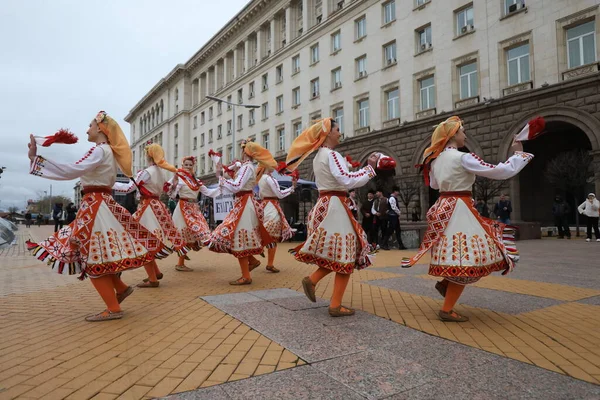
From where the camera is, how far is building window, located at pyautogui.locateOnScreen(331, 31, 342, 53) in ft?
99.3

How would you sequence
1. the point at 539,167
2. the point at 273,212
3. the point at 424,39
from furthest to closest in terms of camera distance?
1. the point at 424,39
2. the point at 539,167
3. the point at 273,212

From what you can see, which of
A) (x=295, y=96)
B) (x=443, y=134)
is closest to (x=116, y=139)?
(x=443, y=134)

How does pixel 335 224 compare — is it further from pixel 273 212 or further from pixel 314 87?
pixel 314 87

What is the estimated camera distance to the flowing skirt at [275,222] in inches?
300

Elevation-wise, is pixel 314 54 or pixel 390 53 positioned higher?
pixel 314 54

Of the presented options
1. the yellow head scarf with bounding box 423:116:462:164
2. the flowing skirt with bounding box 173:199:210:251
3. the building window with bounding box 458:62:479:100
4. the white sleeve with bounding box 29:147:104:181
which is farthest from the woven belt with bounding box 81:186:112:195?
the building window with bounding box 458:62:479:100

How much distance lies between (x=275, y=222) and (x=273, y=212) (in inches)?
9.1

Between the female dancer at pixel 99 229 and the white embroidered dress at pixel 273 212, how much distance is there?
3.35 meters

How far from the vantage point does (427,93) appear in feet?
79.2

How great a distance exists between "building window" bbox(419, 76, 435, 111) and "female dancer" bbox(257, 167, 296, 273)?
59.6 feet

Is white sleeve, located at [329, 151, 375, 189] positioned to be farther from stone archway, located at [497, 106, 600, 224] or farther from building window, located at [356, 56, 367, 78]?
building window, located at [356, 56, 367, 78]

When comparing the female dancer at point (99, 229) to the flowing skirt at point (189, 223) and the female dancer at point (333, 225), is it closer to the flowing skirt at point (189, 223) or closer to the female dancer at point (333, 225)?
the female dancer at point (333, 225)

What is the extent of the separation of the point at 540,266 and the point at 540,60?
14374 mm

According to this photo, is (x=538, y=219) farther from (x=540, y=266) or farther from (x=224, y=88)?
(x=224, y=88)
